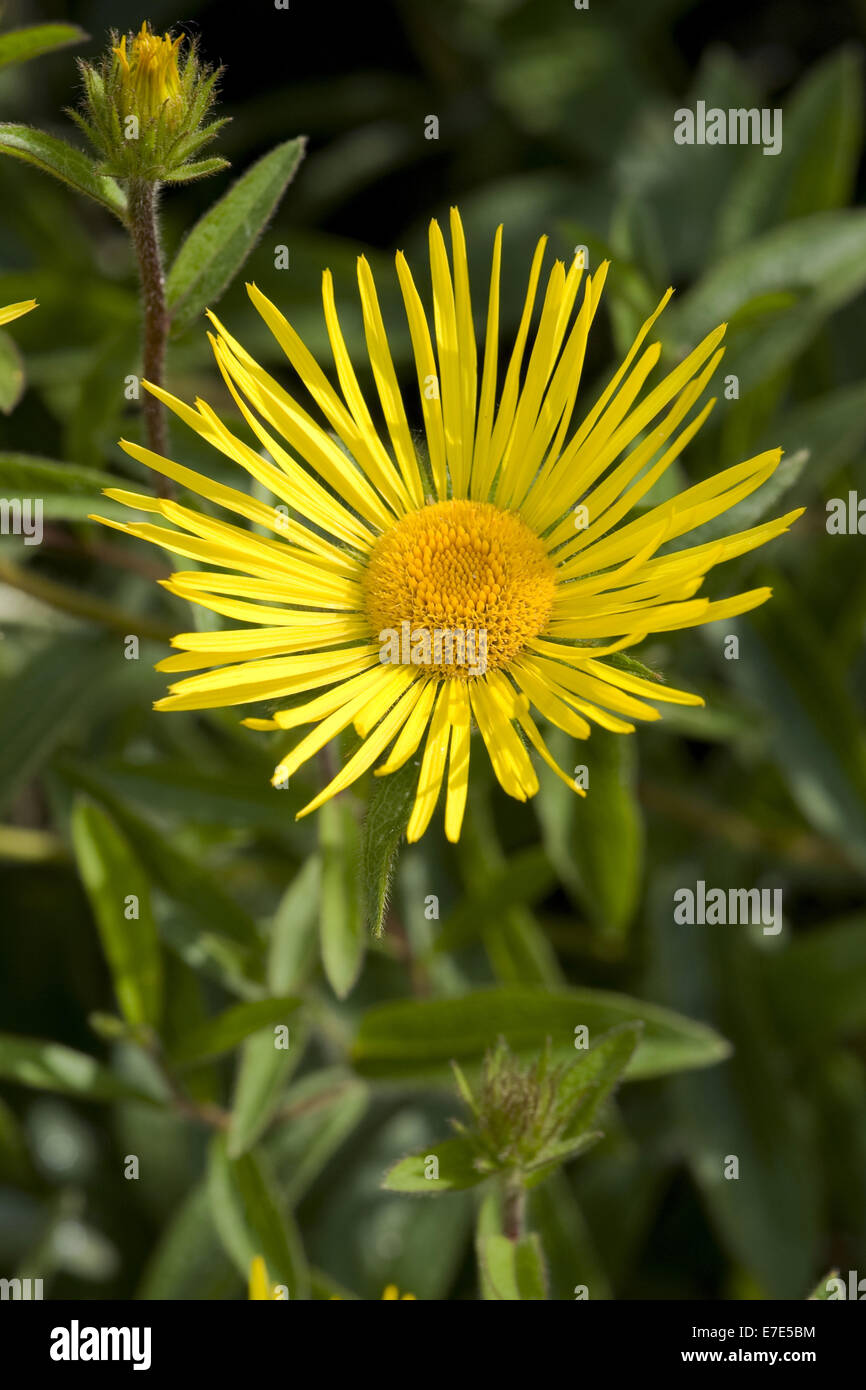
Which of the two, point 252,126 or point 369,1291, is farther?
point 252,126

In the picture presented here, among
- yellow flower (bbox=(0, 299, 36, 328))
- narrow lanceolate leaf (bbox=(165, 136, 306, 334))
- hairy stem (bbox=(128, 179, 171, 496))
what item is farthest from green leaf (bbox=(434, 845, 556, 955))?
yellow flower (bbox=(0, 299, 36, 328))

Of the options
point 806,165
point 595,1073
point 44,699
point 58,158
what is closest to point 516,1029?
point 595,1073

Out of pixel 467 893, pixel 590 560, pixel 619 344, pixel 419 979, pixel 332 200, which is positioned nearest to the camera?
pixel 590 560

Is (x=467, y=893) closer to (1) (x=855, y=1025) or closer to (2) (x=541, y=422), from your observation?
(1) (x=855, y=1025)

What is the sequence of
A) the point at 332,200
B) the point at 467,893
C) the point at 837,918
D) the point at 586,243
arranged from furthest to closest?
the point at 332,200 < the point at 837,918 < the point at 467,893 < the point at 586,243

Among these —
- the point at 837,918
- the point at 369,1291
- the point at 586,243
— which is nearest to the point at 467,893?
the point at 369,1291

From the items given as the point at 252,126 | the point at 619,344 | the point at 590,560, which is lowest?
the point at 590,560

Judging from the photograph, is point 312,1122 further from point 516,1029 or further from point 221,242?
point 221,242
